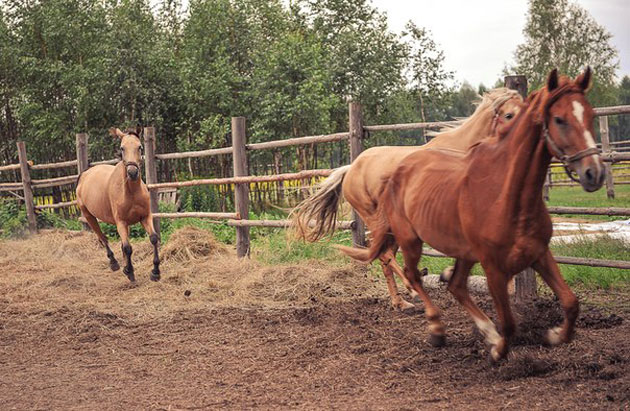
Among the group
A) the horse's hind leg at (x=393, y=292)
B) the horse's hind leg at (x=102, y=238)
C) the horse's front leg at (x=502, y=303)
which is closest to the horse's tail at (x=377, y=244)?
the horse's hind leg at (x=393, y=292)

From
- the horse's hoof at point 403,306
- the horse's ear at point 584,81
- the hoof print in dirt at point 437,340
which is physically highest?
the horse's ear at point 584,81

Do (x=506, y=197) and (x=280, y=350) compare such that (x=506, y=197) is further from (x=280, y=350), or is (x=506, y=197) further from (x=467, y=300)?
(x=280, y=350)

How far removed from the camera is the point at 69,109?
53.5ft

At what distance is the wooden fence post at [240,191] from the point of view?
8.28 metres

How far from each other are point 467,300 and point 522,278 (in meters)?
1.54

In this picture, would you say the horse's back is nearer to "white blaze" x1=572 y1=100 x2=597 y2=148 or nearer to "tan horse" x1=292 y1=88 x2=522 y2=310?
"tan horse" x1=292 y1=88 x2=522 y2=310

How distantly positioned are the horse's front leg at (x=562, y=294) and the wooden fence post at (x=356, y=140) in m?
3.68

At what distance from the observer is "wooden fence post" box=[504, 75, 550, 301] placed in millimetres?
5145

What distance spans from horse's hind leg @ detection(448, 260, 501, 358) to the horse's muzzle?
4.50 metres

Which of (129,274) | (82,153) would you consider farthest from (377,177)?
(82,153)

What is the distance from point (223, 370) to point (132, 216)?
4378 mm

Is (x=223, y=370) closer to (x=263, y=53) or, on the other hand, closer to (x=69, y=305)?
(x=69, y=305)

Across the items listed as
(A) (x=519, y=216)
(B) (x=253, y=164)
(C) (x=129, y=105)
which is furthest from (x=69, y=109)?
(A) (x=519, y=216)

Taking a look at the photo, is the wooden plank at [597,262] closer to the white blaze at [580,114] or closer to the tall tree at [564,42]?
the white blaze at [580,114]
